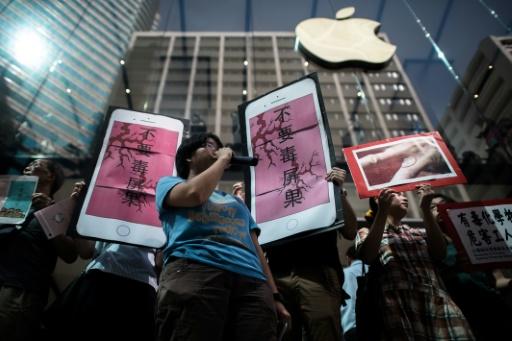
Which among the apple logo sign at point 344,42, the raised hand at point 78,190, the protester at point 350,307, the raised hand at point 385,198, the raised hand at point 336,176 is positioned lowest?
the protester at point 350,307

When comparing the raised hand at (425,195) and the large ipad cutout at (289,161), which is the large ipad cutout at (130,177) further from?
the raised hand at (425,195)

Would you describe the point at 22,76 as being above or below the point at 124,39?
below

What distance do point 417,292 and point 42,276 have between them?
2.35 metres

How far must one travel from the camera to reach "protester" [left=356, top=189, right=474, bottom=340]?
5.99 ft

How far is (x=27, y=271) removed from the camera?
2.03 m

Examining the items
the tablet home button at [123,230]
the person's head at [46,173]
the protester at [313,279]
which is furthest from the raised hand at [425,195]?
the person's head at [46,173]

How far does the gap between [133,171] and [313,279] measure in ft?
5.03

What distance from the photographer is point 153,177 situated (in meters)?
2.50

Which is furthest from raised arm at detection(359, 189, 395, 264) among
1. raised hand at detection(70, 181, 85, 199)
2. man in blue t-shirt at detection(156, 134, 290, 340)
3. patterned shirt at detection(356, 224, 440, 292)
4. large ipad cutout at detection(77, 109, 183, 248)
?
raised hand at detection(70, 181, 85, 199)

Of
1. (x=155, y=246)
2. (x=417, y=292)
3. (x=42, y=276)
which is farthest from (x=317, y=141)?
(x=42, y=276)

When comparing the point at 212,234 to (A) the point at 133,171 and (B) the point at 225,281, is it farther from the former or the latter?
(A) the point at 133,171

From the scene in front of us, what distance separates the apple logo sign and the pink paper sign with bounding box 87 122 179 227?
363 cm

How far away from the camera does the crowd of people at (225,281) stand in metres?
1.33

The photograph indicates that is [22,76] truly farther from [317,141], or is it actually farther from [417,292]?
[417,292]
